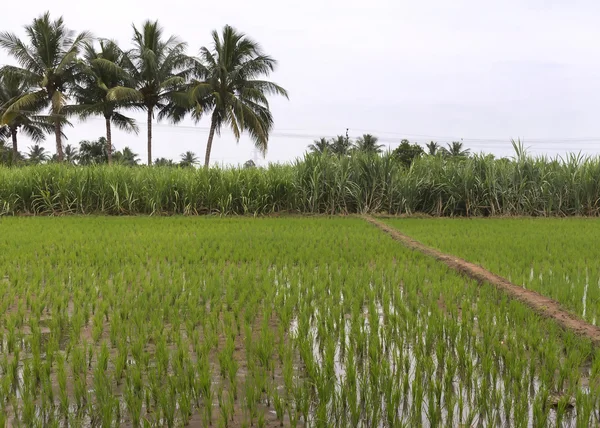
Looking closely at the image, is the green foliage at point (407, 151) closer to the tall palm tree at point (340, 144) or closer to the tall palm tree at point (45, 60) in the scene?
the tall palm tree at point (340, 144)

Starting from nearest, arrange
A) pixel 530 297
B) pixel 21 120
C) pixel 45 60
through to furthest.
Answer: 1. pixel 530 297
2. pixel 45 60
3. pixel 21 120

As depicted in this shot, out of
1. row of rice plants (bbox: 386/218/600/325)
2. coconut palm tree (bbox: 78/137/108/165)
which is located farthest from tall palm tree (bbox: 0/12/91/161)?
row of rice plants (bbox: 386/218/600/325)

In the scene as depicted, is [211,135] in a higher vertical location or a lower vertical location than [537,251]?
higher

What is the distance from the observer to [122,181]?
40.8ft

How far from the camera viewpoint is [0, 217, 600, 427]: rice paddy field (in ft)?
6.73

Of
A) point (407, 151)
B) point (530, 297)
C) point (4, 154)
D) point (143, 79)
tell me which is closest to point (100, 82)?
point (143, 79)

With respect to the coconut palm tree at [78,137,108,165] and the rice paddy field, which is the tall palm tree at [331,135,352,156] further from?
the rice paddy field

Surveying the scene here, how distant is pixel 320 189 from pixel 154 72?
568 inches

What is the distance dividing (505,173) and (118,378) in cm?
1171

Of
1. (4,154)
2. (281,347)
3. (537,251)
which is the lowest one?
(281,347)

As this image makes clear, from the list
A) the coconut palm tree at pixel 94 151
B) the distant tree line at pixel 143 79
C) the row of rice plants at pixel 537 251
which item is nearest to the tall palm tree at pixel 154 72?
the distant tree line at pixel 143 79

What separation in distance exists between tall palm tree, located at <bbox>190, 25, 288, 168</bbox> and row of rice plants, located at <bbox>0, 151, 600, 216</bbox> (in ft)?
34.0

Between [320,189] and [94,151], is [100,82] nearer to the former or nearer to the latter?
[94,151]

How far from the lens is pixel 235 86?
76.5ft
